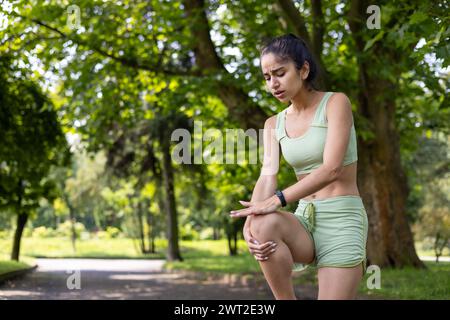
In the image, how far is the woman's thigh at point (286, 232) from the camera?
284 cm

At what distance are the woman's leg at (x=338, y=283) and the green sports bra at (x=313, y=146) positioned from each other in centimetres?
48

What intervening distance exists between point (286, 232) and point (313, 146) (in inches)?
17.0

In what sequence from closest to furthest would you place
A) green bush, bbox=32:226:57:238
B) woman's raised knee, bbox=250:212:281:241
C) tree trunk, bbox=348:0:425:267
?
woman's raised knee, bbox=250:212:281:241, tree trunk, bbox=348:0:425:267, green bush, bbox=32:226:57:238

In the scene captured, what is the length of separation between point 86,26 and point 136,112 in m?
4.06

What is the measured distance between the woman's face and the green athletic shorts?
0.54m

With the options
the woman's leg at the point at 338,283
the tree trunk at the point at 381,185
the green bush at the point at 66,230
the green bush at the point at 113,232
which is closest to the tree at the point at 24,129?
the tree trunk at the point at 381,185

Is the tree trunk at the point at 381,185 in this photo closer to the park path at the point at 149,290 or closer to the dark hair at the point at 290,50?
the park path at the point at 149,290

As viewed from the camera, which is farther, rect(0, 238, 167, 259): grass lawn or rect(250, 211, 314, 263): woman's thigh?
rect(0, 238, 167, 259): grass lawn

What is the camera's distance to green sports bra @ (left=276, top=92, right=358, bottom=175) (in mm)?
3043

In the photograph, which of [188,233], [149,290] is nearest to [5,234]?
[188,233]

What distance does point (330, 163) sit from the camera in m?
2.92

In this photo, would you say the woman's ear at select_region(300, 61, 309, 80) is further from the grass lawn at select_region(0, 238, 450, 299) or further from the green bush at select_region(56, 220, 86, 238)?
the green bush at select_region(56, 220, 86, 238)

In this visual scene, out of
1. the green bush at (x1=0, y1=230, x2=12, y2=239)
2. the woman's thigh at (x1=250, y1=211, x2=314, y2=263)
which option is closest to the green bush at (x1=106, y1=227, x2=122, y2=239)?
the green bush at (x1=0, y1=230, x2=12, y2=239)

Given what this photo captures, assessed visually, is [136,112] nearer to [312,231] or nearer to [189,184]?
[189,184]
